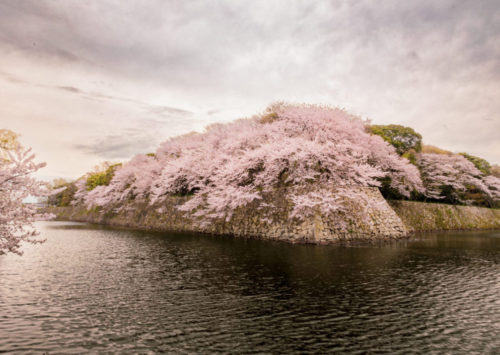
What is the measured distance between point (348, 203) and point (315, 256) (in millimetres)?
8716

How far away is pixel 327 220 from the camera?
23562 mm

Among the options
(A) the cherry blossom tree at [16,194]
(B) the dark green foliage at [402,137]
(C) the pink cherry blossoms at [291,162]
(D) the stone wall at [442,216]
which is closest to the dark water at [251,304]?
(A) the cherry blossom tree at [16,194]

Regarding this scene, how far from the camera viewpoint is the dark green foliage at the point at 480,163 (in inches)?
1848

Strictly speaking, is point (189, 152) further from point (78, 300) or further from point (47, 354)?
point (47, 354)

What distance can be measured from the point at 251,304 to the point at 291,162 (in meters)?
17.0

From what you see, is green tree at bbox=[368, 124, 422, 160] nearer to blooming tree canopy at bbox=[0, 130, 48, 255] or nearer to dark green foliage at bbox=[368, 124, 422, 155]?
dark green foliage at bbox=[368, 124, 422, 155]

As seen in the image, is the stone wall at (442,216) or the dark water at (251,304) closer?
the dark water at (251,304)

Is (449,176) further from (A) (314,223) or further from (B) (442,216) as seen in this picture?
(A) (314,223)

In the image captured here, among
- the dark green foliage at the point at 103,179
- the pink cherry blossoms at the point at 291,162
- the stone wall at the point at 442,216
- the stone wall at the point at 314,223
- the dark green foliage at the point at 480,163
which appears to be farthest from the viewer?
the dark green foliage at the point at 103,179

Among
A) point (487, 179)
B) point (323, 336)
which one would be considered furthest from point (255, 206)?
point (487, 179)

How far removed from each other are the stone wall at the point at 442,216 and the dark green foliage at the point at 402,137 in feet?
24.1

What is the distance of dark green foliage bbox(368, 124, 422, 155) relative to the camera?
38.7 metres

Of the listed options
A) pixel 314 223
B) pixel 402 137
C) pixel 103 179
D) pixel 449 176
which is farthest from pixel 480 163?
pixel 103 179

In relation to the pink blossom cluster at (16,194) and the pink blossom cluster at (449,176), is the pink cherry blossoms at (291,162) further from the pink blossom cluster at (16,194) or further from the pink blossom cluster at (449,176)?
the pink blossom cluster at (16,194)
